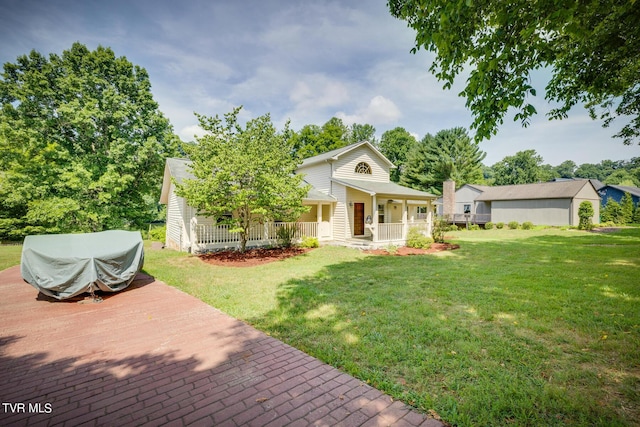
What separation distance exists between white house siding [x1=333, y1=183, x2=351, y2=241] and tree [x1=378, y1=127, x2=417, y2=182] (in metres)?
35.0

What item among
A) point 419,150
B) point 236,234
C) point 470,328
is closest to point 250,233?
point 236,234

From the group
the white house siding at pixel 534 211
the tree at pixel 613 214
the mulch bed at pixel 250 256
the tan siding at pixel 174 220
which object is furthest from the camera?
the tree at pixel 613 214

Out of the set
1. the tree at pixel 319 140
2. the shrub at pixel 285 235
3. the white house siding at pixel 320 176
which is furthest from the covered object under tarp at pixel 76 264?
the tree at pixel 319 140

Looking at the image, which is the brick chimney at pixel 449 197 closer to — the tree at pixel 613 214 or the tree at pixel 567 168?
the tree at pixel 613 214

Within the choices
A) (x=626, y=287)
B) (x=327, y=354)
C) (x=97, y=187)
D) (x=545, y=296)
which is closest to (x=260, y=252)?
(x=327, y=354)

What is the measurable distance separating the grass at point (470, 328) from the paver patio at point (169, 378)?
1.28 ft

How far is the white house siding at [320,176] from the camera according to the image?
17186 millimetres

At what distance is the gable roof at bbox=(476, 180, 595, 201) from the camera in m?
27.4

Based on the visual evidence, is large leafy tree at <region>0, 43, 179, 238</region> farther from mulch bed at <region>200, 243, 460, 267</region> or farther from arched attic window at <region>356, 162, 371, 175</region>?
arched attic window at <region>356, 162, 371, 175</region>

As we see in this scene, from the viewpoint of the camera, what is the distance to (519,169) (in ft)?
201

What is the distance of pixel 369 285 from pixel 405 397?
4495mm

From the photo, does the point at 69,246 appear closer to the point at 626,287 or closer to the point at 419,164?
the point at 626,287

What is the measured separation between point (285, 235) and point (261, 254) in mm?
2160

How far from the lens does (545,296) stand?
6.07 meters
